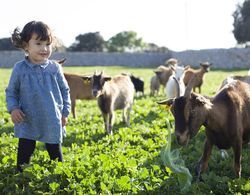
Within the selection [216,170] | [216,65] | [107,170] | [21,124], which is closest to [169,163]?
[107,170]

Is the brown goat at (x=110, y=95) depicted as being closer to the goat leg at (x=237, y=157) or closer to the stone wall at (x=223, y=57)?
the goat leg at (x=237, y=157)

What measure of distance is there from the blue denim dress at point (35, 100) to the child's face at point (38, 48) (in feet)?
0.37

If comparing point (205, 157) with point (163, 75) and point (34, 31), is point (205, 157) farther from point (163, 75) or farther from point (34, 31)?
point (163, 75)

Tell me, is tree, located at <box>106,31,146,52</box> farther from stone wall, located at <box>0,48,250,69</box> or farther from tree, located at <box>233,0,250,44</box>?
stone wall, located at <box>0,48,250,69</box>

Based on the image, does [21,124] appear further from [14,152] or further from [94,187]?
[14,152]

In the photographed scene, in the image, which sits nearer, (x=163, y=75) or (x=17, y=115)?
(x=17, y=115)

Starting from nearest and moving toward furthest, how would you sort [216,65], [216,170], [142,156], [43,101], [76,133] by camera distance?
[43,101] → [216,170] → [142,156] → [76,133] → [216,65]

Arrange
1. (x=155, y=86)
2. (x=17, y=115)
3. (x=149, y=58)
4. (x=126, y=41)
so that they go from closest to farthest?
1. (x=17, y=115)
2. (x=155, y=86)
3. (x=149, y=58)
4. (x=126, y=41)

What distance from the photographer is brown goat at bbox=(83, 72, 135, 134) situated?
927 centimetres

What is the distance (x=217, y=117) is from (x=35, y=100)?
2164 millimetres

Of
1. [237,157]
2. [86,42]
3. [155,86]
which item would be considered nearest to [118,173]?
[237,157]

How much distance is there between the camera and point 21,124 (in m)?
5.17

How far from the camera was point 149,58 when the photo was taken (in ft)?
174

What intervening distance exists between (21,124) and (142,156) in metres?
2.12
